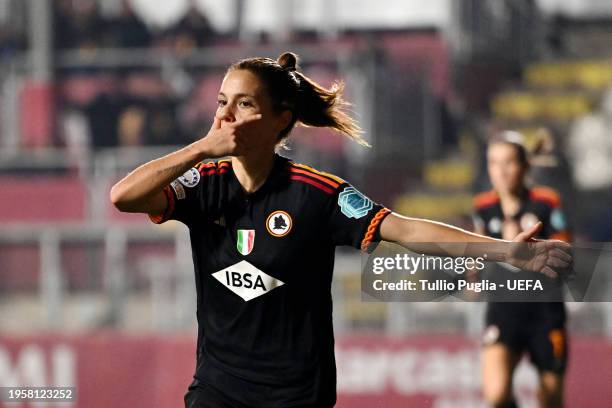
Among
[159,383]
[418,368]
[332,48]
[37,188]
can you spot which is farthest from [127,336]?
[332,48]

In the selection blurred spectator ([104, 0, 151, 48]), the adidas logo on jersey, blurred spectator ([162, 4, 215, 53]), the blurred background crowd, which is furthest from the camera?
blurred spectator ([104, 0, 151, 48])

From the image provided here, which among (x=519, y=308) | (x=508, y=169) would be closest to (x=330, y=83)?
(x=508, y=169)

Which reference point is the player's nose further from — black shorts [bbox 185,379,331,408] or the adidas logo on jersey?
black shorts [bbox 185,379,331,408]

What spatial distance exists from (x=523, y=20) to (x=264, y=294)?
40.8 feet

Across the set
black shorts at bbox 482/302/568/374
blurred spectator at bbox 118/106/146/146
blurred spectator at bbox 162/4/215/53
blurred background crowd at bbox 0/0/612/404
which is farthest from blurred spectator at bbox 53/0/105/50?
black shorts at bbox 482/302/568/374

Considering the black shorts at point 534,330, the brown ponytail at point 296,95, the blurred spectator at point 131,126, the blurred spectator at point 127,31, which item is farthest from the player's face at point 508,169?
the blurred spectator at point 127,31

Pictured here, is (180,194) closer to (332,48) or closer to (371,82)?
(371,82)

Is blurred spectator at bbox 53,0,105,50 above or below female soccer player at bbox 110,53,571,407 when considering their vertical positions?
above

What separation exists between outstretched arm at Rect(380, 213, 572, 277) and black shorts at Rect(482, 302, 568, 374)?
3.18 metres

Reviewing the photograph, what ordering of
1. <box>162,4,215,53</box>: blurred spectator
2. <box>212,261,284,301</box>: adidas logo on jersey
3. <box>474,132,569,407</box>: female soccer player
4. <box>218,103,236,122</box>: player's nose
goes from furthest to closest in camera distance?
1. <box>162,4,215,53</box>: blurred spectator
2. <box>474,132,569,407</box>: female soccer player
3. <box>212,261,284,301</box>: adidas logo on jersey
4. <box>218,103,236,122</box>: player's nose

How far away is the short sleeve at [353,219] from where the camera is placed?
3988mm

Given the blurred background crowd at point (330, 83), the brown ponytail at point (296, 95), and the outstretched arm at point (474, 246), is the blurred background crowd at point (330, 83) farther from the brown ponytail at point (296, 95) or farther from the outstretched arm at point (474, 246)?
the outstretched arm at point (474, 246)

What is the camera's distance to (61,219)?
15305 mm

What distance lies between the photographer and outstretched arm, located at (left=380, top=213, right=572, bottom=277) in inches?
154
